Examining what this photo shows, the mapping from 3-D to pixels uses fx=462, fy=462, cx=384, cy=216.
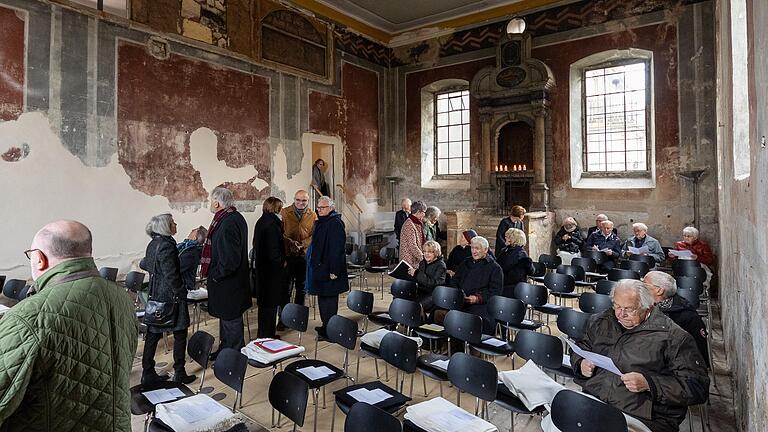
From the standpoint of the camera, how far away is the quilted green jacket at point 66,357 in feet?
5.16

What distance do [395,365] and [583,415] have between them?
1.61 m

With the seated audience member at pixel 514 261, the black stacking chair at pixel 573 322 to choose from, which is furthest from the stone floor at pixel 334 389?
the seated audience member at pixel 514 261

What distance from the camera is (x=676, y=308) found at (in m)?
3.57

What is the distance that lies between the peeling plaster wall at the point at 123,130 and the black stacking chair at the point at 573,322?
7.06 m

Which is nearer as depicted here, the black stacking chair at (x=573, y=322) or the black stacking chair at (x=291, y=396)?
the black stacking chair at (x=291, y=396)

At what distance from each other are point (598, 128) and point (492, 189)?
2855 mm

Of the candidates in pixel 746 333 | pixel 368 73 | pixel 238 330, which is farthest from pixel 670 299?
pixel 368 73

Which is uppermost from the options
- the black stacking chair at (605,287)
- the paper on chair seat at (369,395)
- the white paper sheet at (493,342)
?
the black stacking chair at (605,287)

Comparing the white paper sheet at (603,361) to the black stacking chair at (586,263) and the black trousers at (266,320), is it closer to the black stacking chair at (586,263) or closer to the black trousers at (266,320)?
the black trousers at (266,320)

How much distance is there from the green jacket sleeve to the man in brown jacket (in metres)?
4.72

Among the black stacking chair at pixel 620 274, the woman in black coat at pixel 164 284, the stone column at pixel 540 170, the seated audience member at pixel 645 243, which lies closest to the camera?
the woman in black coat at pixel 164 284

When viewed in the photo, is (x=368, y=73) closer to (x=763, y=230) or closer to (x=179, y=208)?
(x=179, y=208)

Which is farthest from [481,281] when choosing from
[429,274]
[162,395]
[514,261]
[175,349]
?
[162,395]

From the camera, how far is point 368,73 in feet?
43.6
